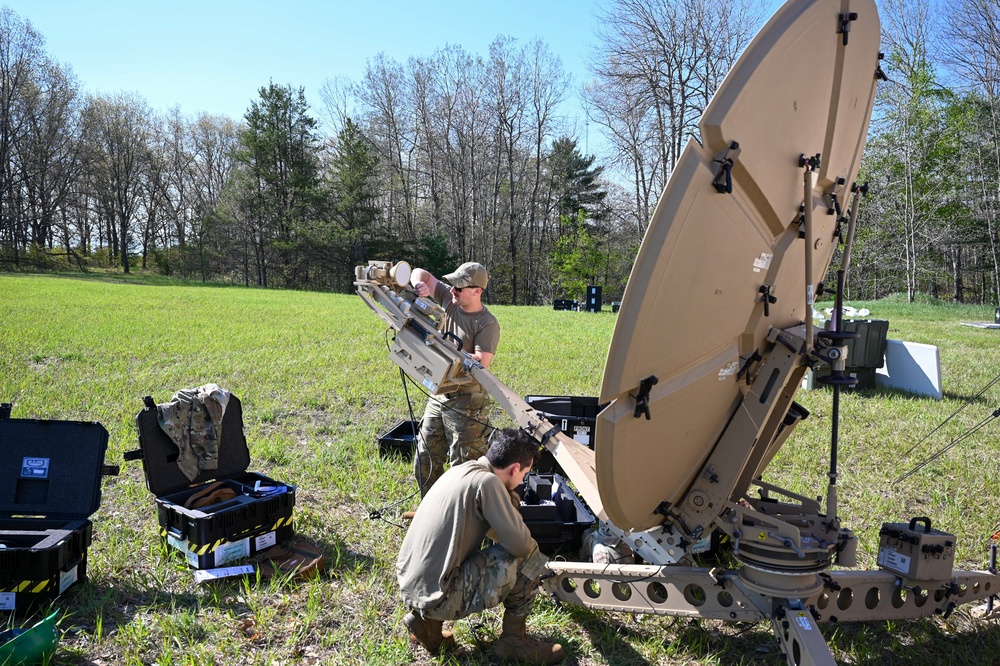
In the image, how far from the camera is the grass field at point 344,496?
352 cm

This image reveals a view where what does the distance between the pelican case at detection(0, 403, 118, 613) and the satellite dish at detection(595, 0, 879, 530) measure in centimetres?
333

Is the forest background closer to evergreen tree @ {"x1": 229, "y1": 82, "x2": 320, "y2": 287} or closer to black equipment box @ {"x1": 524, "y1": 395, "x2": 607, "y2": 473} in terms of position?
evergreen tree @ {"x1": 229, "y1": 82, "x2": 320, "y2": 287}

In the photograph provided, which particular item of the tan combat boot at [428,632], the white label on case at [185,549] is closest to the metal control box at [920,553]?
the tan combat boot at [428,632]

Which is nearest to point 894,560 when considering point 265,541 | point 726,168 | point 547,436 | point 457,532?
point 547,436

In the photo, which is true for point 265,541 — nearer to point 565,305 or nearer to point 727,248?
point 727,248

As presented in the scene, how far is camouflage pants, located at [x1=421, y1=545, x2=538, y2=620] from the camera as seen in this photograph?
3229 mm

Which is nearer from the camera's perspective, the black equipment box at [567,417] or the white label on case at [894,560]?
the white label on case at [894,560]

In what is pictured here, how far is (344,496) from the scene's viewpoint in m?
5.54

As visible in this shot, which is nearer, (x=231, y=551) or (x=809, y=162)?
(x=809, y=162)

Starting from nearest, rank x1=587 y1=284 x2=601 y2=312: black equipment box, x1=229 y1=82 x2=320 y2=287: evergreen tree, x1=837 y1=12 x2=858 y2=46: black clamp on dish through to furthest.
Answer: x1=837 y1=12 x2=858 y2=46: black clamp on dish
x1=587 y1=284 x2=601 y2=312: black equipment box
x1=229 y1=82 x2=320 y2=287: evergreen tree

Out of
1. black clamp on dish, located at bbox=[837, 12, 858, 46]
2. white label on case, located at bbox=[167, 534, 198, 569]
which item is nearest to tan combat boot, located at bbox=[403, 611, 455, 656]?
white label on case, located at bbox=[167, 534, 198, 569]

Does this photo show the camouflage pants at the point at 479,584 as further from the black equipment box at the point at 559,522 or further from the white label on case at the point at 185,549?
the white label on case at the point at 185,549

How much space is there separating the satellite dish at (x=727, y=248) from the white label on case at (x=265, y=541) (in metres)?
2.62

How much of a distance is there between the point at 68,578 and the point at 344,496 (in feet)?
7.06
